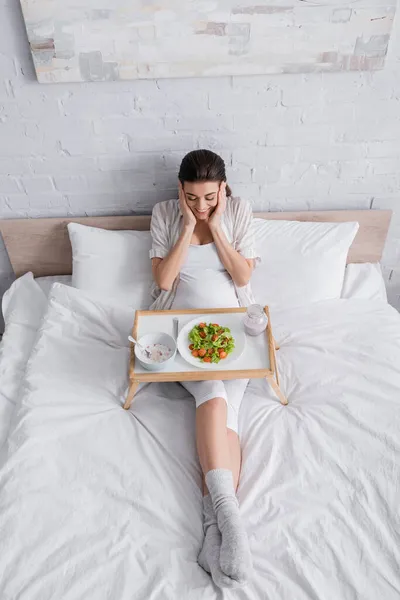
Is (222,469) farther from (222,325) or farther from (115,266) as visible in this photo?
(115,266)

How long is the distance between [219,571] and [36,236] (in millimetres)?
1414

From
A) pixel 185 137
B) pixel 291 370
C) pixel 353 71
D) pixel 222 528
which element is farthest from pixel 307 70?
pixel 222 528

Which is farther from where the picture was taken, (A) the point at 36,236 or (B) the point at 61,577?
(A) the point at 36,236

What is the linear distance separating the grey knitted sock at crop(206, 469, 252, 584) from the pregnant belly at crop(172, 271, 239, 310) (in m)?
0.58

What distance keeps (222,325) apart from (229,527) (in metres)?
0.60

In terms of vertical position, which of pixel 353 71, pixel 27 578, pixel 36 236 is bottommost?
pixel 27 578

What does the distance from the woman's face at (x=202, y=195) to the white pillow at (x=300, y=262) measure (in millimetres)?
305

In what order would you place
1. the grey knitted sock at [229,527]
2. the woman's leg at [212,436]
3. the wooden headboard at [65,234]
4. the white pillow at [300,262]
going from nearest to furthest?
the grey knitted sock at [229,527] → the woman's leg at [212,436] → the white pillow at [300,262] → the wooden headboard at [65,234]

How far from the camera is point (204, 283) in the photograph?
5.73 feet

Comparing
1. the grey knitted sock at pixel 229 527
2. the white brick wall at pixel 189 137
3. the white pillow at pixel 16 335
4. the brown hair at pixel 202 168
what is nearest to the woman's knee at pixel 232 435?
the grey knitted sock at pixel 229 527

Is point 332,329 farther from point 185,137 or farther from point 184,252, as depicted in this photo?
point 185,137

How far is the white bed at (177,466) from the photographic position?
119cm

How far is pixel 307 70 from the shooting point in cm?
162

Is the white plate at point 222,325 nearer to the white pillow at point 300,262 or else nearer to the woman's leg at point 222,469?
the woman's leg at point 222,469
